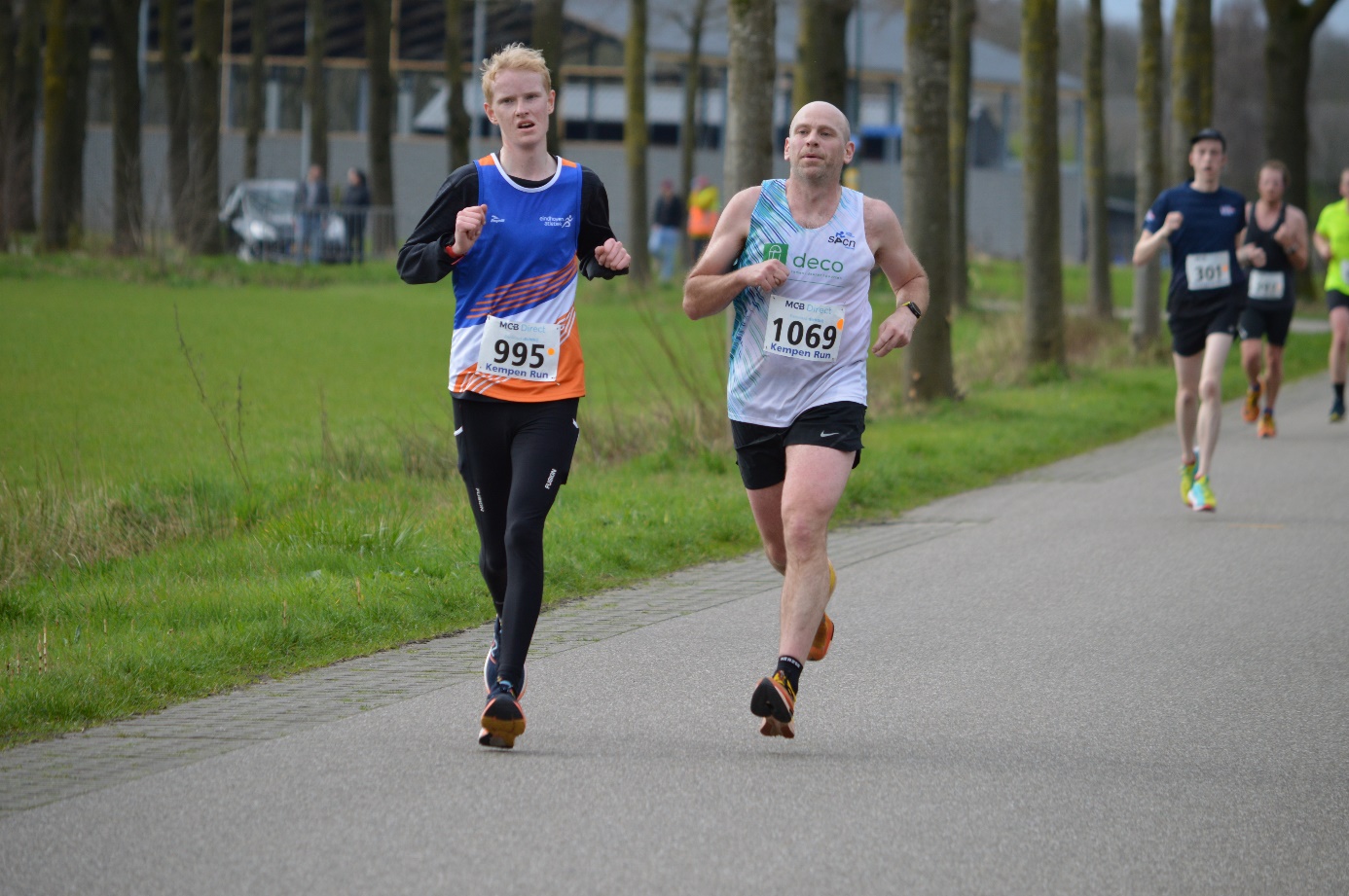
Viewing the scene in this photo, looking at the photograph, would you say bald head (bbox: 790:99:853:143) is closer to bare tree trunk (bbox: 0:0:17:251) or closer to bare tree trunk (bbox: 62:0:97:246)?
bare tree trunk (bbox: 62:0:97:246)

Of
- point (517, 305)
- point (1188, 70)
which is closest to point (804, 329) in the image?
point (517, 305)

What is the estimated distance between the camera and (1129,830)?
511 cm

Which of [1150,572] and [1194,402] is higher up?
[1194,402]

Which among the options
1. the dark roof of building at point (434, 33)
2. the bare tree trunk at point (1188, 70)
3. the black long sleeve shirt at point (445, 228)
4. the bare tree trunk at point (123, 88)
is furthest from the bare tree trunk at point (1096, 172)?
the dark roof of building at point (434, 33)

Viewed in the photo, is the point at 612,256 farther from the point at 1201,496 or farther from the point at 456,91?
the point at 456,91

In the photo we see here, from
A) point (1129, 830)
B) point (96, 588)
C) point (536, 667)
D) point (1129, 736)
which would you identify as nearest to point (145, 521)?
point (96, 588)

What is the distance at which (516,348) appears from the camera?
20.2 ft

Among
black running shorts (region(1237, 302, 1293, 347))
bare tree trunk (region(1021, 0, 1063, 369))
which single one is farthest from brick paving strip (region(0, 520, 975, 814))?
bare tree trunk (region(1021, 0, 1063, 369))

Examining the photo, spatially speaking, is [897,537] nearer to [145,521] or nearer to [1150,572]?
[1150,572]

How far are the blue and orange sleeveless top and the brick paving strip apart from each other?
1.36m

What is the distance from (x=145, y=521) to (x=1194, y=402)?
674cm

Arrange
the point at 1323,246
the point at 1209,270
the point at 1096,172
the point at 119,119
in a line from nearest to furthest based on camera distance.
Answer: the point at 1209,270 < the point at 1323,246 < the point at 1096,172 < the point at 119,119

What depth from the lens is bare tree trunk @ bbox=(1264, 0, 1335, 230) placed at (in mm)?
37781

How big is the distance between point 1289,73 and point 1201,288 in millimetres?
28121
